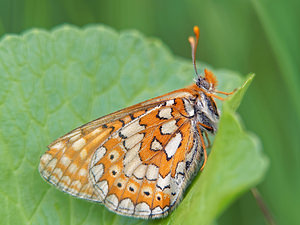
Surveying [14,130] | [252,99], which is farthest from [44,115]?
[252,99]

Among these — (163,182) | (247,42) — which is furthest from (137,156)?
(247,42)

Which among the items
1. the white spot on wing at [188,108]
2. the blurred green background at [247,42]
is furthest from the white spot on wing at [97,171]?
the blurred green background at [247,42]

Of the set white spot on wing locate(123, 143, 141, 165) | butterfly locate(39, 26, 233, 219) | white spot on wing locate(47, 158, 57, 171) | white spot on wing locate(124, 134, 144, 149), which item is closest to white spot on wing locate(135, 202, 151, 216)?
butterfly locate(39, 26, 233, 219)

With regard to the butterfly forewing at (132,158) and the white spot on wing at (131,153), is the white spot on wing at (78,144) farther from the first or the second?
the white spot on wing at (131,153)

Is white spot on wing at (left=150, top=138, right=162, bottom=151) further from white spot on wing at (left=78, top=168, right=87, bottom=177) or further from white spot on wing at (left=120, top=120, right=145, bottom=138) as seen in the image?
white spot on wing at (left=78, top=168, right=87, bottom=177)

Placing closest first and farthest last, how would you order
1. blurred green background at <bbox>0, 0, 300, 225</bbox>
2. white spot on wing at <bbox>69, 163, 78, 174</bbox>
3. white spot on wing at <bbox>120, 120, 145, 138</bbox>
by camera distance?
white spot on wing at <bbox>69, 163, 78, 174</bbox> < white spot on wing at <bbox>120, 120, 145, 138</bbox> < blurred green background at <bbox>0, 0, 300, 225</bbox>

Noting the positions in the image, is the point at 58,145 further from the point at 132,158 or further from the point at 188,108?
the point at 188,108
